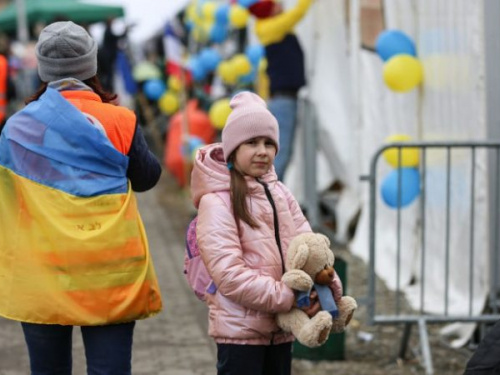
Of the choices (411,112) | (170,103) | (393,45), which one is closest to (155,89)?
(170,103)

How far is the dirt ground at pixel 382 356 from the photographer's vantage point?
6.29 meters

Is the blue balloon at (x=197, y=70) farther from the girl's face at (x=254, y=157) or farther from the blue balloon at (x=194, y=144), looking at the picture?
the girl's face at (x=254, y=157)

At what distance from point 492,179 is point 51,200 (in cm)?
340

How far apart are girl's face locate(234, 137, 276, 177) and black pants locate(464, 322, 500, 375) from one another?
113cm

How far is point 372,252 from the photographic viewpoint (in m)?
6.14

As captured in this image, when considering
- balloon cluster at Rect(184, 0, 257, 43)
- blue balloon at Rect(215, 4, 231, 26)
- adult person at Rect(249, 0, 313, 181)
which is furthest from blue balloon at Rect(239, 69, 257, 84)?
adult person at Rect(249, 0, 313, 181)

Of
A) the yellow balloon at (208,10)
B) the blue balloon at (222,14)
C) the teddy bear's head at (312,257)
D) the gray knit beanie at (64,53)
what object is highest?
the yellow balloon at (208,10)

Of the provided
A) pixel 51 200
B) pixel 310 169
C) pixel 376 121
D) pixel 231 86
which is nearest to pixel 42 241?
pixel 51 200

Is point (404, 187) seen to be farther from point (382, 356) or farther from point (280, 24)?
point (280, 24)

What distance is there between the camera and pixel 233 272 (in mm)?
3861

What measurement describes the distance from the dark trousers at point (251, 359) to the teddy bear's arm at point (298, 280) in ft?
1.05

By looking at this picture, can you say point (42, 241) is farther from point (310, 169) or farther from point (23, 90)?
point (23, 90)

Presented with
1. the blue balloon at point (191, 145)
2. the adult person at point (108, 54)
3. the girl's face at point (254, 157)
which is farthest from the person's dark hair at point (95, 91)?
the adult person at point (108, 54)

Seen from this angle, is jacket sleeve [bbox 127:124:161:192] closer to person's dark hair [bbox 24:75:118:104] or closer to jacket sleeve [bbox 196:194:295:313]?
person's dark hair [bbox 24:75:118:104]
